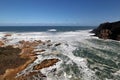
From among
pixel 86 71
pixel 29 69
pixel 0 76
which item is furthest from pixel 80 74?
pixel 0 76

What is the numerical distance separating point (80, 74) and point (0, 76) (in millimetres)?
8759

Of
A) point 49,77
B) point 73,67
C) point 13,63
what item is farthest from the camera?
point 13,63

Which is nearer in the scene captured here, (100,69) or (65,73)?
(65,73)

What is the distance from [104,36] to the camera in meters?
47.2

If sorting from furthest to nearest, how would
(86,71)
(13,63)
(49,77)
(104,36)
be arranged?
(104,36)
(13,63)
(86,71)
(49,77)

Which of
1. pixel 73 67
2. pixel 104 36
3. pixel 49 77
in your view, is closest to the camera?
pixel 49 77

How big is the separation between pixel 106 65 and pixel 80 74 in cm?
480

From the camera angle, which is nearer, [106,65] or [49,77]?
[49,77]

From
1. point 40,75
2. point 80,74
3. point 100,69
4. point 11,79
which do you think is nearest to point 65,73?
point 80,74

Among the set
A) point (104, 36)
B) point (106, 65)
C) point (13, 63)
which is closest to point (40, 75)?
point (13, 63)

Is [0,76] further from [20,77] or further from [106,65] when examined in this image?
[106,65]

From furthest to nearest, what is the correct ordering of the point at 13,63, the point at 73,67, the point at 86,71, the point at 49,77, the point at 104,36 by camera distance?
the point at 104,36 → the point at 13,63 → the point at 73,67 → the point at 86,71 → the point at 49,77

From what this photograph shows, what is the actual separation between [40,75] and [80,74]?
4297 millimetres

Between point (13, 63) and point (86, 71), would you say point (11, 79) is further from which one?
point (86, 71)
